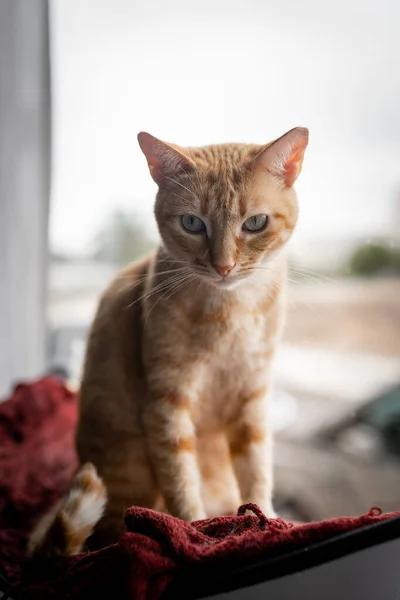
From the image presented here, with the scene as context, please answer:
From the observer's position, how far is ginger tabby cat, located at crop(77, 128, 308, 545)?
831 mm

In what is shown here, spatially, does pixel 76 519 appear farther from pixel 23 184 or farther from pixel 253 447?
pixel 23 184

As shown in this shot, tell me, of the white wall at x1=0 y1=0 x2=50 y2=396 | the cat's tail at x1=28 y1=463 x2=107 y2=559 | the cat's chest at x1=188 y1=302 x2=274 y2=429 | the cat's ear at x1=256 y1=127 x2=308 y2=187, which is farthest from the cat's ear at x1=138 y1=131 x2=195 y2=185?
the white wall at x1=0 y1=0 x2=50 y2=396

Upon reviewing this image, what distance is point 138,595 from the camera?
0.66 metres

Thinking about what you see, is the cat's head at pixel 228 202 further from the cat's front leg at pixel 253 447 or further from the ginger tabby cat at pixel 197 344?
the cat's front leg at pixel 253 447

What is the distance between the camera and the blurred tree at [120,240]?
1574 millimetres

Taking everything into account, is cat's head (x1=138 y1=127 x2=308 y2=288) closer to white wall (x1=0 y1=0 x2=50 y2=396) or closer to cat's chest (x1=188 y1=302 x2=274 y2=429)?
cat's chest (x1=188 y1=302 x2=274 y2=429)

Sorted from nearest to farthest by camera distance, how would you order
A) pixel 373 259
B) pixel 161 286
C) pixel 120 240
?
pixel 161 286 < pixel 373 259 < pixel 120 240

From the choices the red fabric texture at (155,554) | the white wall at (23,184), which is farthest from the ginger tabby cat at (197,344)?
the white wall at (23,184)

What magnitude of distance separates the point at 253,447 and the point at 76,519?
302mm

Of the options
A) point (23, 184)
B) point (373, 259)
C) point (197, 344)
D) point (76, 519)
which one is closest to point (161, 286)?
point (197, 344)

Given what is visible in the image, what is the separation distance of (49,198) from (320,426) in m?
1.16

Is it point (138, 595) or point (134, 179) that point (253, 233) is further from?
point (134, 179)

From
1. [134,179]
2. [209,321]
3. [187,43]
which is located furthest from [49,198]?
[209,321]

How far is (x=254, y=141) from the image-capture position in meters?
0.93
